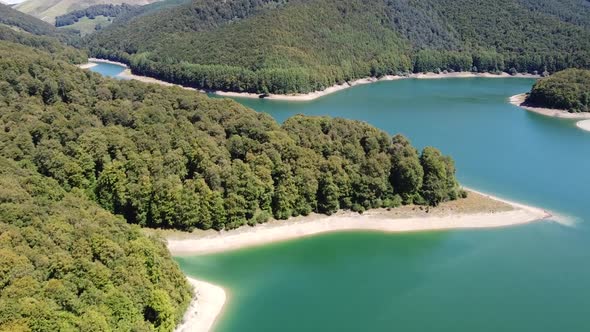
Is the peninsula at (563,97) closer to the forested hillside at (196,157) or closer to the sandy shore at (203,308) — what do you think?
the forested hillside at (196,157)

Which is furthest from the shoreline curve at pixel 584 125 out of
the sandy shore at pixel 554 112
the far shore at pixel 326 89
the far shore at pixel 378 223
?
the far shore at pixel 326 89

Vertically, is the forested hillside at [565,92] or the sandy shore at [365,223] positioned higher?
the forested hillside at [565,92]

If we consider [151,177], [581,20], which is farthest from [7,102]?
[581,20]

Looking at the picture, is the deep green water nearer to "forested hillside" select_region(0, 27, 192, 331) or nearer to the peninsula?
"forested hillside" select_region(0, 27, 192, 331)

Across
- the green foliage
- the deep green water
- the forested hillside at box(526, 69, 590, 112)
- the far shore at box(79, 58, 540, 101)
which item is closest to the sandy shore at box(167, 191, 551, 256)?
the deep green water

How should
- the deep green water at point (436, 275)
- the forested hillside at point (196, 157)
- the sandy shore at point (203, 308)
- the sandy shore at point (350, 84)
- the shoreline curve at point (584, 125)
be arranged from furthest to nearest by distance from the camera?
1. the sandy shore at point (350, 84)
2. the shoreline curve at point (584, 125)
3. the forested hillside at point (196, 157)
4. the deep green water at point (436, 275)
5. the sandy shore at point (203, 308)

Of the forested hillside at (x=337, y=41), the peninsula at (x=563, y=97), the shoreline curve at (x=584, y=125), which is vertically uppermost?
the forested hillside at (x=337, y=41)

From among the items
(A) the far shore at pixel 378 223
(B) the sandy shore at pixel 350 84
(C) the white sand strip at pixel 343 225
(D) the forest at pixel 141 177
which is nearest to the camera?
(D) the forest at pixel 141 177
